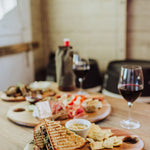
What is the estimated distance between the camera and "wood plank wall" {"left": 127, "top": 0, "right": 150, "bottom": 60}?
2.98 m

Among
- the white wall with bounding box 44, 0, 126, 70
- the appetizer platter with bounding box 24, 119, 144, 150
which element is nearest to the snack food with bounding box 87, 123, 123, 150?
the appetizer platter with bounding box 24, 119, 144, 150

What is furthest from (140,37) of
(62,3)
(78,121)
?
(78,121)

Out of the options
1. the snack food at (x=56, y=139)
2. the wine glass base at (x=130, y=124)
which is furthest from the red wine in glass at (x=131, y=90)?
the snack food at (x=56, y=139)

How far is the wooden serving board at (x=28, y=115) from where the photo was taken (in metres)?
1.21

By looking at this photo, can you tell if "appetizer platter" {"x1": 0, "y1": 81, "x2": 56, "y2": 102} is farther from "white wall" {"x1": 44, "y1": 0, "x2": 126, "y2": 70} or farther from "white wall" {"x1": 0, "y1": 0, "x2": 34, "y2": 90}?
"white wall" {"x1": 44, "y1": 0, "x2": 126, "y2": 70}

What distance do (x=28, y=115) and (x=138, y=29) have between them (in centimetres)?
226

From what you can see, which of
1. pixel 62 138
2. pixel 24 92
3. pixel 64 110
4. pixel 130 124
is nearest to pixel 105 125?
pixel 130 124

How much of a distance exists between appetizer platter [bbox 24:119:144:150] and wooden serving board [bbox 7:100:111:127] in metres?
0.22

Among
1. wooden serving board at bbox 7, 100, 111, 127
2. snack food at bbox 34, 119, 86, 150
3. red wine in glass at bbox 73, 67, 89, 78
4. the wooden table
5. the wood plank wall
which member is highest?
the wood plank wall

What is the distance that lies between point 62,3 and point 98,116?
2.81 meters

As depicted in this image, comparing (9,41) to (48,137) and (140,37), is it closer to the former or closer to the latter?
(140,37)

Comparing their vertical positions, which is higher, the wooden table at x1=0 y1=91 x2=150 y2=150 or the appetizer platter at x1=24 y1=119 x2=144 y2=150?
the appetizer platter at x1=24 y1=119 x2=144 y2=150

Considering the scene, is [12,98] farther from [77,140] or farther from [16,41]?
[16,41]

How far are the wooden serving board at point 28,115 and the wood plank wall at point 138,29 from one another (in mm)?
1891
